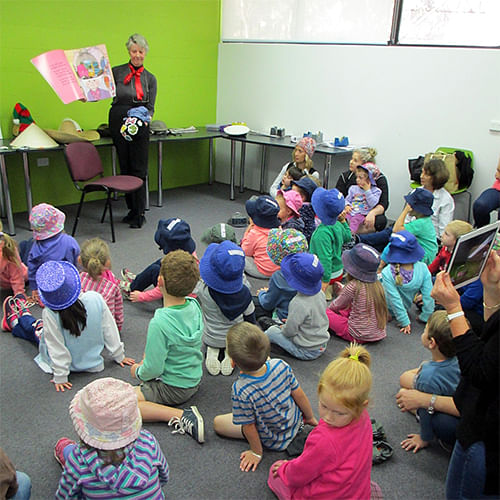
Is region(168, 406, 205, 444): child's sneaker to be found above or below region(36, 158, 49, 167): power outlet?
below

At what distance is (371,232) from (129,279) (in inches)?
89.2

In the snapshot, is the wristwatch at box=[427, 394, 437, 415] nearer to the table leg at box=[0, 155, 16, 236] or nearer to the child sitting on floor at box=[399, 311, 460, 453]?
the child sitting on floor at box=[399, 311, 460, 453]

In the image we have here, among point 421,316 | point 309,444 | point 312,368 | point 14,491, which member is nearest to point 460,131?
point 421,316

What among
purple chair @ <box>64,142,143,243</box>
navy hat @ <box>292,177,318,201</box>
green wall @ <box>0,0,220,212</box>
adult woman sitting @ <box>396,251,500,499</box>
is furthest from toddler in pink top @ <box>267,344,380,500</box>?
green wall @ <box>0,0,220,212</box>

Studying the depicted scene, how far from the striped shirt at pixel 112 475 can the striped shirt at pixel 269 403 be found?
1.48 feet

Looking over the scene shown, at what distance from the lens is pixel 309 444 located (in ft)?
5.33

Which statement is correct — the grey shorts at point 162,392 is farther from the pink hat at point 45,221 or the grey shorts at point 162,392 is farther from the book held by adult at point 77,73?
the book held by adult at point 77,73

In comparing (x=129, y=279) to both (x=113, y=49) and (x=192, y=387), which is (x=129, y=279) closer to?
(x=192, y=387)

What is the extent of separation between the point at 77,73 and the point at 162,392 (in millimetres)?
3595

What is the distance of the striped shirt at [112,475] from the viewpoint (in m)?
1.57

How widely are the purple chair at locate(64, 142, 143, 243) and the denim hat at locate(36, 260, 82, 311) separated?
87.5 inches

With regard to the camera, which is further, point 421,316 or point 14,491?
point 421,316

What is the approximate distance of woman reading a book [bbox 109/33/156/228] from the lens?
4863 mm

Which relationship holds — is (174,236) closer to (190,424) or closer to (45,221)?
(45,221)
